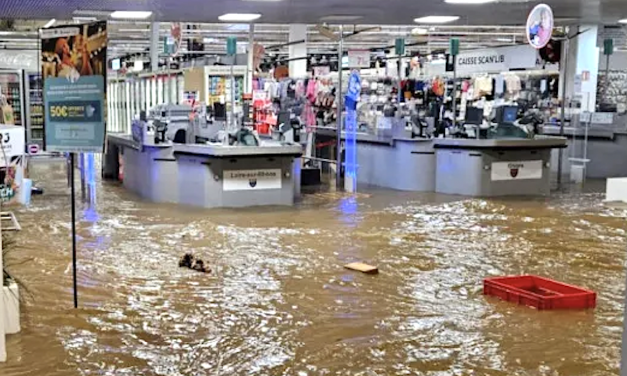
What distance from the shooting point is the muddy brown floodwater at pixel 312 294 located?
4.30 metres

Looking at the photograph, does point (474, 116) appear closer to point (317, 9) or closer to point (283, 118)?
point (317, 9)

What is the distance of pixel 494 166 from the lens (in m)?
11.0

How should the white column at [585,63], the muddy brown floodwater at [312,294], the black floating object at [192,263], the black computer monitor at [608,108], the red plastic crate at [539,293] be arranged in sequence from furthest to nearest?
1. the white column at [585,63]
2. the black computer monitor at [608,108]
3. the black floating object at [192,263]
4. the red plastic crate at [539,293]
5. the muddy brown floodwater at [312,294]

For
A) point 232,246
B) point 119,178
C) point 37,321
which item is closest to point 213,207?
point 232,246

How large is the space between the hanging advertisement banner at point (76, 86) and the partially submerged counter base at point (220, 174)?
4386 mm

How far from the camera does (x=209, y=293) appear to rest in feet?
18.5

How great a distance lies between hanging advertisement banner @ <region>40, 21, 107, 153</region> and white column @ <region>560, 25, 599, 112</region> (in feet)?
35.3

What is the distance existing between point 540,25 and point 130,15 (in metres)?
5.35

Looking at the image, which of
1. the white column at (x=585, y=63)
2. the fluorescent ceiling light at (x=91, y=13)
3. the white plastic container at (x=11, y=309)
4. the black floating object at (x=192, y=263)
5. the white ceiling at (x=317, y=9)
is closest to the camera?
the white plastic container at (x=11, y=309)

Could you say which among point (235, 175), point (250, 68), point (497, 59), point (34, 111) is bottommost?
point (235, 175)

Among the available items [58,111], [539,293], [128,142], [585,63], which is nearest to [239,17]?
[128,142]

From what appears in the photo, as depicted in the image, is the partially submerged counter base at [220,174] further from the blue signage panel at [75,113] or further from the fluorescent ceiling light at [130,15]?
the blue signage panel at [75,113]

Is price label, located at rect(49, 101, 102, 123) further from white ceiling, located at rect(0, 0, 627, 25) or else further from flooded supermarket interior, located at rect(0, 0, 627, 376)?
white ceiling, located at rect(0, 0, 627, 25)

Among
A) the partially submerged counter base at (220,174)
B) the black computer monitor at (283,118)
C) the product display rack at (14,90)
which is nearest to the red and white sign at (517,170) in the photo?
the partially submerged counter base at (220,174)
